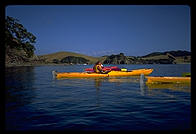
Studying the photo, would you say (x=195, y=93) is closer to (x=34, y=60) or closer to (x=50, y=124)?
(x=50, y=124)

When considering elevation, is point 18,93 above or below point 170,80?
below

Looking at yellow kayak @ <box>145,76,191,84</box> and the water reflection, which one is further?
yellow kayak @ <box>145,76,191,84</box>

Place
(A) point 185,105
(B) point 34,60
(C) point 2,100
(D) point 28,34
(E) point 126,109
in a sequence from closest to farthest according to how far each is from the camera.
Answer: (C) point 2,100, (E) point 126,109, (A) point 185,105, (D) point 28,34, (B) point 34,60

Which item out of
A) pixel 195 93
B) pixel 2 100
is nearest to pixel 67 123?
pixel 2 100

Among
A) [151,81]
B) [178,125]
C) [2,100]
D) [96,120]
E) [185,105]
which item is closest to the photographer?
[2,100]

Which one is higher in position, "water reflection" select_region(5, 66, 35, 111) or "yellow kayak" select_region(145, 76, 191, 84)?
"yellow kayak" select_region(145, 76, 191, 84)

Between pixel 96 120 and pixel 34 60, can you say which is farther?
pixel 34 60

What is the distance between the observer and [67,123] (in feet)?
20.1

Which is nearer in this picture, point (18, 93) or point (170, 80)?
point (18, 93)

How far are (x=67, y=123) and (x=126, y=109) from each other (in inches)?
118

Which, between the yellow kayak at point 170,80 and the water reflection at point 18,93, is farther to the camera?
the yellow kayak at point 170,80

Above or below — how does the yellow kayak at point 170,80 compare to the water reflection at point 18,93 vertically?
above
